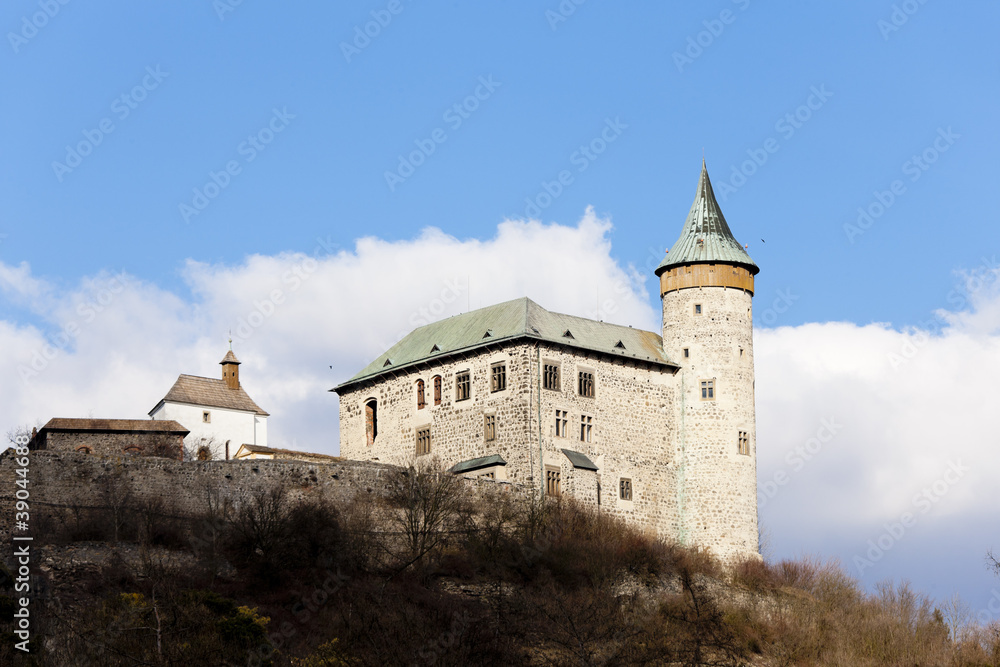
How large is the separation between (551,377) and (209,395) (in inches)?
1056

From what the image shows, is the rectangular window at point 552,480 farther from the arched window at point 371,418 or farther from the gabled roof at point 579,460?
the arched window at point 371,418

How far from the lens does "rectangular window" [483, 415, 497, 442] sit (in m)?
70.1

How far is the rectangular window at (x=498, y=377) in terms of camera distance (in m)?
70.4

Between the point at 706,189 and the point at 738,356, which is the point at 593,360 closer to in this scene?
the point at 738,356

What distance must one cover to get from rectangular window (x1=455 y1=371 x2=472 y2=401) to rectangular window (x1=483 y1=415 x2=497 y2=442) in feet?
6.14

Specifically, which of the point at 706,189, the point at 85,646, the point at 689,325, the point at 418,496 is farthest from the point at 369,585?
the point at 706,189

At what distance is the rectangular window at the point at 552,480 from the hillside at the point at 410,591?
1409mm

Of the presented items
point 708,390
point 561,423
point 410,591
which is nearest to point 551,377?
point 561,423

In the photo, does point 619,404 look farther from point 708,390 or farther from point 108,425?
point 108,425

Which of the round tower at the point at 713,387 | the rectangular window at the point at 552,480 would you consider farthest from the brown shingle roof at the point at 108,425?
the round tower at the point at 713,387

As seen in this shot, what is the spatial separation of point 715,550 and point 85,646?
33316 mm

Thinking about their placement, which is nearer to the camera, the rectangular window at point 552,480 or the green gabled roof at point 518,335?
the rectangular window at point 552,480

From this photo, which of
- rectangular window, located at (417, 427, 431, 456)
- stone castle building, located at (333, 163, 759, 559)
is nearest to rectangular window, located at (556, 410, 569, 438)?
stone castle building, located at (333, 163, 759, 559)

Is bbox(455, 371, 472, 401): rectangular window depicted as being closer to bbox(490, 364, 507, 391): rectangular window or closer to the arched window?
bbox(490, 364, 507, 391): rectangular window
